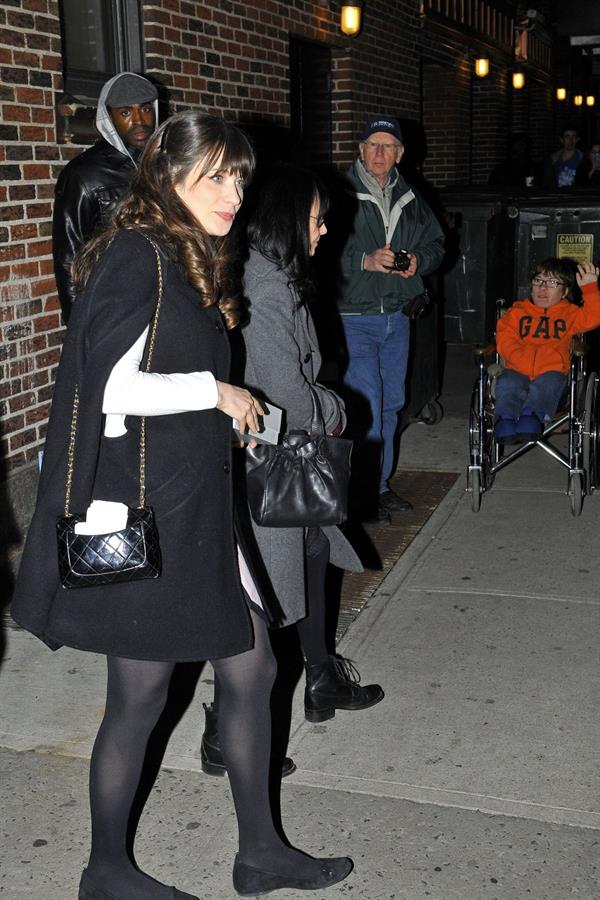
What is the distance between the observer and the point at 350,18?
920 cm

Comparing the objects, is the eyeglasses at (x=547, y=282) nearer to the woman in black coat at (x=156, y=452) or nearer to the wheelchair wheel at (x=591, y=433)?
the wheelchair wheel at (x=591, y=433)

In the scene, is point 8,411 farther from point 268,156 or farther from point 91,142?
point 268,156

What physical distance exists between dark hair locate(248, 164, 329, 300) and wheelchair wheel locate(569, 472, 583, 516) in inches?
112

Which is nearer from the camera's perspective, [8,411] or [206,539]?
[206,539]

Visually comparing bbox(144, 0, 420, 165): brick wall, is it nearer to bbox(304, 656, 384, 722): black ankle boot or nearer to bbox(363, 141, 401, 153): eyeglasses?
bbox(363, 141, 401, 153): eyeglasses

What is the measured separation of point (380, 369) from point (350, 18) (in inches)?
178

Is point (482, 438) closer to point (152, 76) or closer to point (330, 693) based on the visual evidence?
point (330, 693)

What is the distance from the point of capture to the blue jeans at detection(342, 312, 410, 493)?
579 cm

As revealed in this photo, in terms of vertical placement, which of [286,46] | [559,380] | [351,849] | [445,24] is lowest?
[351,849]

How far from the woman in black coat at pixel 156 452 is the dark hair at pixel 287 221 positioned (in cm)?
60

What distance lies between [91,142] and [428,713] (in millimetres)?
3485

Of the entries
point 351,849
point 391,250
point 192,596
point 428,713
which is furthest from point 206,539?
point 391,250

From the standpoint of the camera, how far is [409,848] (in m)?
3.00

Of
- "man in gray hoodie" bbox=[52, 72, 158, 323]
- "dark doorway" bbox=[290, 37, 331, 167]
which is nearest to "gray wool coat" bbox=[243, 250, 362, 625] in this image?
"man in gray hoodie" bbox=[52, 72, 158, 323]
